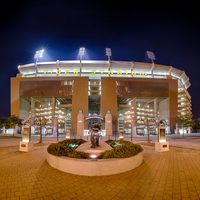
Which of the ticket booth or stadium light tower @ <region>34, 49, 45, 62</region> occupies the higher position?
stadium light tower @ <region>34, 49, 45, 62</region>

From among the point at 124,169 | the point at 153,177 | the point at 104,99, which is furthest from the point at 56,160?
the point at 104,99

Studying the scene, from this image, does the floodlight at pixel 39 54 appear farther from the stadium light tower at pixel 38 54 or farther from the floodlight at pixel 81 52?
the floodlight at pixel 81 52

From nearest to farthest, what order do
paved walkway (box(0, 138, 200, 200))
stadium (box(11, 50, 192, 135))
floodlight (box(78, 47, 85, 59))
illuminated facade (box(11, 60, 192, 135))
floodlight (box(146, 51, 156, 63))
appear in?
paved walkway (box(0, 138, 200, 200)), stadium (box(11, 50, 192, 135)), illuminated facade (box(11, 60, 192, 135)), floodlight (box(78, 47, 85, 59)), floodlight (box(146, 51, 156, 63))

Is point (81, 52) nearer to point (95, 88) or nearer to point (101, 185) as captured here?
point (95, 88)

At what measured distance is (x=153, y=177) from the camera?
732cm

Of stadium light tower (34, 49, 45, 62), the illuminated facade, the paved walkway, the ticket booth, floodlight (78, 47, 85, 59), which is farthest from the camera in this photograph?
A: stadium light tower (34, 49, 45, 62)

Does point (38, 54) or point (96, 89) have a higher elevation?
point (38, 54)

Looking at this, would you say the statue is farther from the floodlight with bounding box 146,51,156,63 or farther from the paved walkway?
the floodlight with bounding box 146,51,156,63

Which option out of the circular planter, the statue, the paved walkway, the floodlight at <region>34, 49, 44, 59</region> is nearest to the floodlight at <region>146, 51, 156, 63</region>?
the floodlight at <region>34, 49, 44, 59</region>

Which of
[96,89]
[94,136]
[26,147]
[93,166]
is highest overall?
[96,89]

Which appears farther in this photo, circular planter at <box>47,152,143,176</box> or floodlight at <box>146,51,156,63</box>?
floodlight at <box>146,51,156,63</box>

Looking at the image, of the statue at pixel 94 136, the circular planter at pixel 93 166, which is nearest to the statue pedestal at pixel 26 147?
the statue at pixel 94 136

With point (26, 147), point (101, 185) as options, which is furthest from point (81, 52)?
point (101, 185)

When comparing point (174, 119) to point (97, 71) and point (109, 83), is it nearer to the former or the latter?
point (109, 83)
